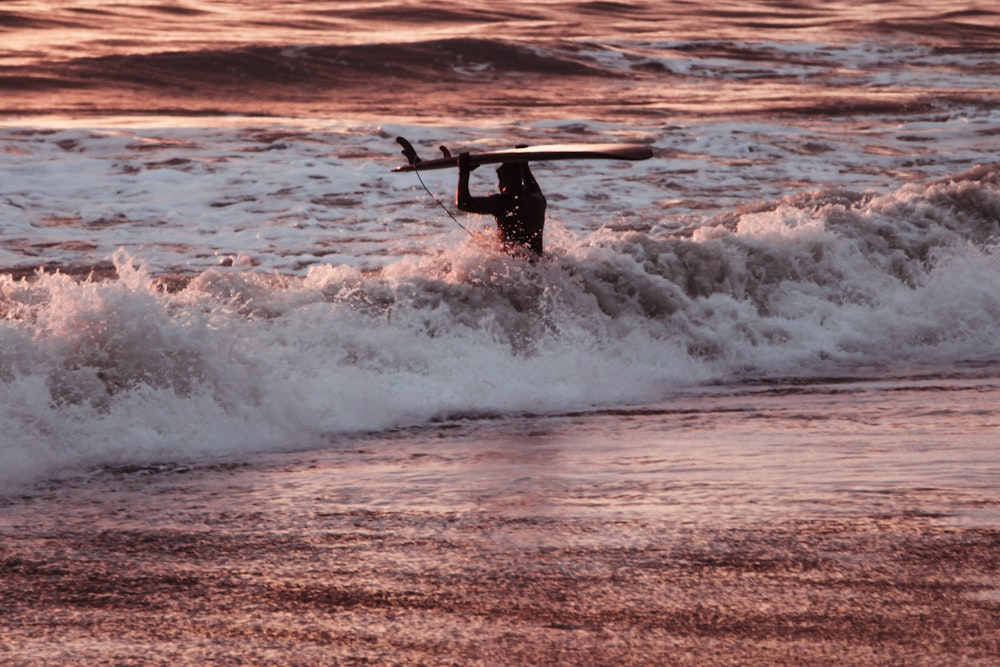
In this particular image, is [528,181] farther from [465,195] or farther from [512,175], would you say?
[465,195]

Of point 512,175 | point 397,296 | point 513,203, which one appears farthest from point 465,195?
point 397,296

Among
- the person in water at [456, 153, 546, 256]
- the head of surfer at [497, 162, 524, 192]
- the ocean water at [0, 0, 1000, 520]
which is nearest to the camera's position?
the ocean water at [0, 0, 1000, 520]

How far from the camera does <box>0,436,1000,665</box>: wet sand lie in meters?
4.51

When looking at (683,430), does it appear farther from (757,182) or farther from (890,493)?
(757,182)

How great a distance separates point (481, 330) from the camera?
9.73 meters

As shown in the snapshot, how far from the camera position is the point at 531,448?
24.5 feet

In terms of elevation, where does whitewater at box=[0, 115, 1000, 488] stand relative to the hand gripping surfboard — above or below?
below

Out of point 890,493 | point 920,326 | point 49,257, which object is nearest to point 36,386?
point 890,493

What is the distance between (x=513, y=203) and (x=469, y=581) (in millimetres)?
5092

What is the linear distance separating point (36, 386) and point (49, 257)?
575 centimetres

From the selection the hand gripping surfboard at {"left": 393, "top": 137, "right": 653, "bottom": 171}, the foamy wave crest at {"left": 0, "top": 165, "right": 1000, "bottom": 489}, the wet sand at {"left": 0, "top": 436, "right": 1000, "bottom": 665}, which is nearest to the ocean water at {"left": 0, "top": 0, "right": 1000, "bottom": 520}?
the foamy wave crest at {"left": 0, "top": 165, "right": 1000, "bottom": 489}

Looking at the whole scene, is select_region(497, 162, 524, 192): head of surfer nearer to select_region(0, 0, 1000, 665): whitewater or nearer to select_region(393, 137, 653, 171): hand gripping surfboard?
select_region(393, 137, 653, 171): hand gripping surfboard

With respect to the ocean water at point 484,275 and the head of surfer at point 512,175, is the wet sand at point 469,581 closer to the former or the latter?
the ocean water at point 484,275

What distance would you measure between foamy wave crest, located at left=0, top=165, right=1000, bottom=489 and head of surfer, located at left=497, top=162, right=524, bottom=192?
804 mm
